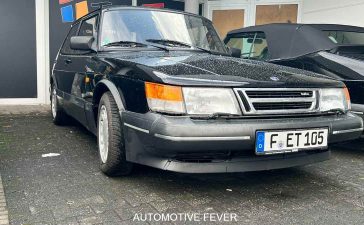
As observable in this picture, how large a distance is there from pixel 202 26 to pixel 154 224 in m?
2.67

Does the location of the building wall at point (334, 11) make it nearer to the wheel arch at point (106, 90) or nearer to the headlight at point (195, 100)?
the wheel arch at point (106, 90)

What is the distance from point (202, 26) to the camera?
459 cm

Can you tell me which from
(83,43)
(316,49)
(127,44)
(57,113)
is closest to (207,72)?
(127,44)

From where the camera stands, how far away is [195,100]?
9.06 feet

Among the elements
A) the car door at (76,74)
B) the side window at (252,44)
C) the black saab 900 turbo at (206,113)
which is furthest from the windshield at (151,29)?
the side window at (252,44)

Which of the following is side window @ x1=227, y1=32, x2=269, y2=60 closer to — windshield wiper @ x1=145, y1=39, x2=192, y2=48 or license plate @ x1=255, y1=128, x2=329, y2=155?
windshield wiper @ x1=145, y1=39, x2=192, y2=48

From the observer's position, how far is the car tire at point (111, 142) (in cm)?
325

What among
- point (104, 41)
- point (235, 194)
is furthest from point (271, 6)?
point (235, 194)

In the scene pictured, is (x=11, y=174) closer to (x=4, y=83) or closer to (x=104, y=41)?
(x=104, y=41)

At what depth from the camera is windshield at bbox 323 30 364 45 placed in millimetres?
4945

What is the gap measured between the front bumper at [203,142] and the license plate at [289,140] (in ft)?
0.13

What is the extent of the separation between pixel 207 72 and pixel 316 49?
7.47 ft

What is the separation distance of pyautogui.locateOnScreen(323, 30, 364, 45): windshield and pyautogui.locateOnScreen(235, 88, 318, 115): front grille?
2029 mm

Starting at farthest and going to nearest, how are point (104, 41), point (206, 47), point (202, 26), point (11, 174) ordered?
point (202, 26), point (206, 47), point (104, 41), point (11, 174)
